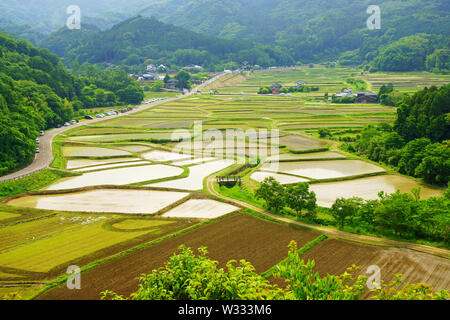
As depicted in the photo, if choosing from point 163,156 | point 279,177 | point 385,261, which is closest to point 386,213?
point 385,261

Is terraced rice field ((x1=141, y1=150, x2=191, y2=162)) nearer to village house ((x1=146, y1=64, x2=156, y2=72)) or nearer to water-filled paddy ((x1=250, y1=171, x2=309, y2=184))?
water-filled paddy ((x1=250, y1=171, x2=309, y2=184))

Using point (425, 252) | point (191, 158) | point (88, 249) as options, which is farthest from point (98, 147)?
point (425, 252)

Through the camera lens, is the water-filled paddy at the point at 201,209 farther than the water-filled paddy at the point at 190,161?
No

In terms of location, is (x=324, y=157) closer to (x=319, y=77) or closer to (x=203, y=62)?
(x=319, y=77)

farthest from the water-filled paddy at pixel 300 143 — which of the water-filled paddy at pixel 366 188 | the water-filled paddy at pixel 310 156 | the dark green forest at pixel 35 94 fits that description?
the dark green forest at pixel 35 94

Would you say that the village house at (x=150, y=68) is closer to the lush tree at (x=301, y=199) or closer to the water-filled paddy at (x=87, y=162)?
the water-filled paddy at (x=87, y=162)

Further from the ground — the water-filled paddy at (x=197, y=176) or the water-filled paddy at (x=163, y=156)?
the water-filled paddy at (x=163, y=156)
